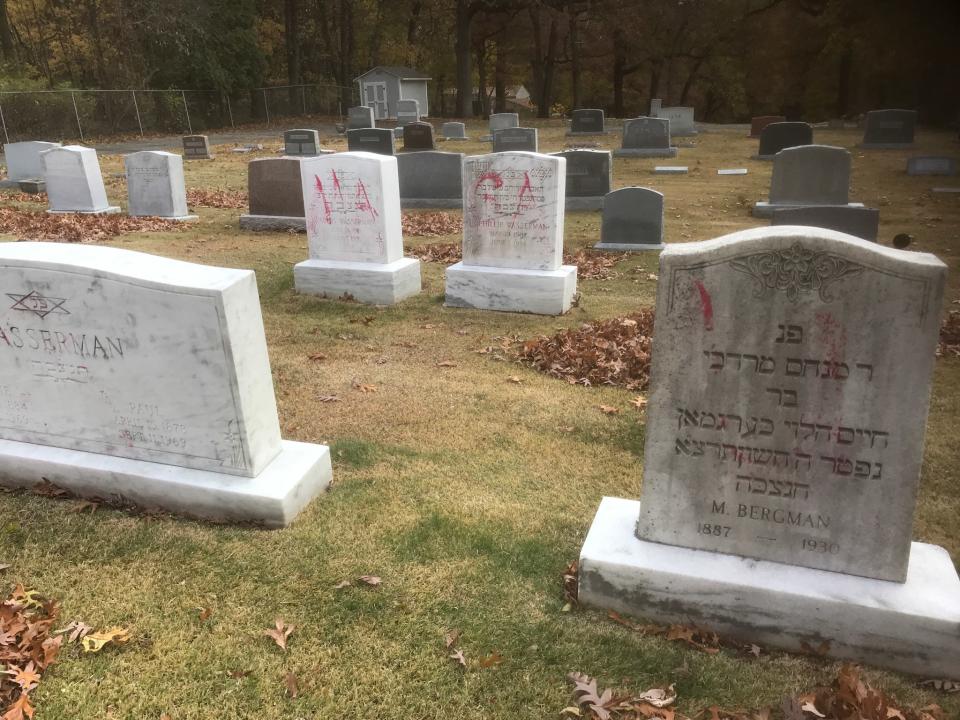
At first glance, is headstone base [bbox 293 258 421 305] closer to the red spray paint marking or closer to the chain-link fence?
the red spray paint marking

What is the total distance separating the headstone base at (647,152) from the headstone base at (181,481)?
861 inches

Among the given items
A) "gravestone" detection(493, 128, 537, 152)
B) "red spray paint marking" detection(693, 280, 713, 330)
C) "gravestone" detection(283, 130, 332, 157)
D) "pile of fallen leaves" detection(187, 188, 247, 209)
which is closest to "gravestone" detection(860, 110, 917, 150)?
"gravestone" detection(493, 128, 537, 152)

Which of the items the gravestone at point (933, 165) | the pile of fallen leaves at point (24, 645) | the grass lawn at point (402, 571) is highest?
the gravestone at point (933, 165)

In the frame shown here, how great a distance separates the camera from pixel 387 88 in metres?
42.6

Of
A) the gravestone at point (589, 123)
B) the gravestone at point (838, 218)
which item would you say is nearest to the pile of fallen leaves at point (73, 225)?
the gravestone at point (838, 218)

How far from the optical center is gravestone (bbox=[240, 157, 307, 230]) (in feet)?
45.0

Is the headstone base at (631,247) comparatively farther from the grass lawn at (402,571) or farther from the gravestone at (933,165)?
the gravestone at (933,165)

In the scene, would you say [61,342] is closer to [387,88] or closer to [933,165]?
[933,165]

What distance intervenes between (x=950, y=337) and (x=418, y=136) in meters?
20.0

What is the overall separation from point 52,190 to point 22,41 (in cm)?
3396

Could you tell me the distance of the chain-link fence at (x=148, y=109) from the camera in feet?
100

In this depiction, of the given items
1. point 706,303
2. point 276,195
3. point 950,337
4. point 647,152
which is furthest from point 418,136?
point 706,303

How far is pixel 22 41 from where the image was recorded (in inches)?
1615

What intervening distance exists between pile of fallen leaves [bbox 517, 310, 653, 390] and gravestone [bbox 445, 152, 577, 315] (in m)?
0.94
